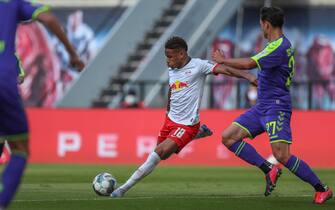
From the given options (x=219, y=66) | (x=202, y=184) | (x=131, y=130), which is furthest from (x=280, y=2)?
(x=219, y=66)

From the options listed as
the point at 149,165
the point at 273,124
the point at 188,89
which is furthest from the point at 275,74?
the point at 149,165

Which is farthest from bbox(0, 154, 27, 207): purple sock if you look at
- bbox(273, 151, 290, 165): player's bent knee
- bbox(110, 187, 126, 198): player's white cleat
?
bbox(273, 151, 290, 165): player's bent knee

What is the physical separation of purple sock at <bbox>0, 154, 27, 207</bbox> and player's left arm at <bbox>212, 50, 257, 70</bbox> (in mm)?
3931

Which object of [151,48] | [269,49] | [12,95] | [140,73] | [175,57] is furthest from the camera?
[151,48]

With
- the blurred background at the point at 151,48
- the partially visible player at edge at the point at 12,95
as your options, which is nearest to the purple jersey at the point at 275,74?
the partially visible player at edge at the point at 12,95

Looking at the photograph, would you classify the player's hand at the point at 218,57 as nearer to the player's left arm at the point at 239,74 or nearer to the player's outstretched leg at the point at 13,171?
the player's left arm at the point at 239,74

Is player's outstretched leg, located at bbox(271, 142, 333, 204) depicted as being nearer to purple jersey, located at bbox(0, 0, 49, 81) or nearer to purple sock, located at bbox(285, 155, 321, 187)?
purple sock, located at bbox(285, 155, 321, 187)

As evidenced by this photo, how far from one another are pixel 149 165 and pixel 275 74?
6.68ft

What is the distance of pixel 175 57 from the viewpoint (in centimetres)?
1420

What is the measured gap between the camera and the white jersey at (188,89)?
46.8 feet

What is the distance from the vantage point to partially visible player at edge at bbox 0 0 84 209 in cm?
899

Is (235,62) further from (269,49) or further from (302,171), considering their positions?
(302,171)

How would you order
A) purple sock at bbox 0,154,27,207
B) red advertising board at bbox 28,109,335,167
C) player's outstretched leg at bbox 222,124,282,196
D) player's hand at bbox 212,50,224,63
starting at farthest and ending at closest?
1. red advertising board at bbox 28,109,335,167
2. player's outstretched leg at bbox 222,124,282,196
3. player's hand at bbox 212,50,224,63
4. purple sock at bbox 0,154,27,207

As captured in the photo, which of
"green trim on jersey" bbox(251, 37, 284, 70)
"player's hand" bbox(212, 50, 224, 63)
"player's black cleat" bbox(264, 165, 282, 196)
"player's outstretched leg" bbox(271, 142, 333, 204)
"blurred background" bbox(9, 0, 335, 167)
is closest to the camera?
"player's hand" bbox(212, 50, 224, 63)
